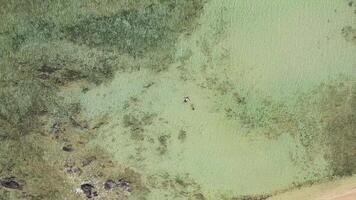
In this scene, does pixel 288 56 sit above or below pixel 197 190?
above

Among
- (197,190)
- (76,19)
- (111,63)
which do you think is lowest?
(197,190)

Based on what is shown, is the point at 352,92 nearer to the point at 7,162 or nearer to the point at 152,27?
the point at 152,27

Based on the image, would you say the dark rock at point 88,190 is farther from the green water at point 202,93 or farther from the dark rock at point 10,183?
the dark rock at point 10,183

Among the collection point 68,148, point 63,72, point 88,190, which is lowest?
point 88,190

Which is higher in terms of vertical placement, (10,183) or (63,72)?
(63,72)

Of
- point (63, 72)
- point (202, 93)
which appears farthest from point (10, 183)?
point (202, 93)

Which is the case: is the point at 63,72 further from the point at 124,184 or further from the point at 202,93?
the point at 202,93

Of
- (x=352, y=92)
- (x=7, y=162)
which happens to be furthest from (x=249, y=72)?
(x=7, y=162)

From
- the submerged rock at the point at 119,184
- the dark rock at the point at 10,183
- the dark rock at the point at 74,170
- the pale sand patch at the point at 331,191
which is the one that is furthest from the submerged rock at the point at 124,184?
the pale sand patch at the point at 331,191
